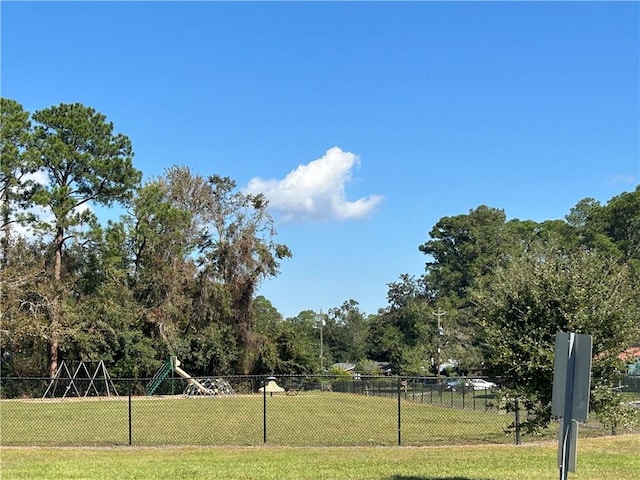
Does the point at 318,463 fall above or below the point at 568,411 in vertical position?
below

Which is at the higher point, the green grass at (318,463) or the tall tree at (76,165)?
the tall tree at (76,165)

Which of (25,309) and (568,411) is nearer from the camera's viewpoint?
(568,411)

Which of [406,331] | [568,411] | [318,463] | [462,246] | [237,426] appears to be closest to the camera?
[568,411]

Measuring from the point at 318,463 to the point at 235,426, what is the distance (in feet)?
32.0

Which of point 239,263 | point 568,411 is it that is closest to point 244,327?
point 239,263

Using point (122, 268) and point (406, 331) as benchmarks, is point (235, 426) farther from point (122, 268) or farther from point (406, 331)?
point (406, 331)

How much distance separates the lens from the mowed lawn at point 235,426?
17.0 metres

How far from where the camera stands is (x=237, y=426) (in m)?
21.8

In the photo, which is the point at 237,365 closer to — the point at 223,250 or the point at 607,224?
the point at 223,250

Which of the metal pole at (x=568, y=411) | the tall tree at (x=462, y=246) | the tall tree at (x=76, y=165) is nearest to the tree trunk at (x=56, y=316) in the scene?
the tall tree at (x=76, y=165)

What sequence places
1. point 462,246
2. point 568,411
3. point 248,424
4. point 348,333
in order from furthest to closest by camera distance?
1. point 348,333
2. point 462,246
3. point 248,424
4. point 568,411

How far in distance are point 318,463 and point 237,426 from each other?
971cm

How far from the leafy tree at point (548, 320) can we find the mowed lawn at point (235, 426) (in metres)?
5.46

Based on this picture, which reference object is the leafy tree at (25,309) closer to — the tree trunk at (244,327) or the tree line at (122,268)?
the tree line at (122,268)
